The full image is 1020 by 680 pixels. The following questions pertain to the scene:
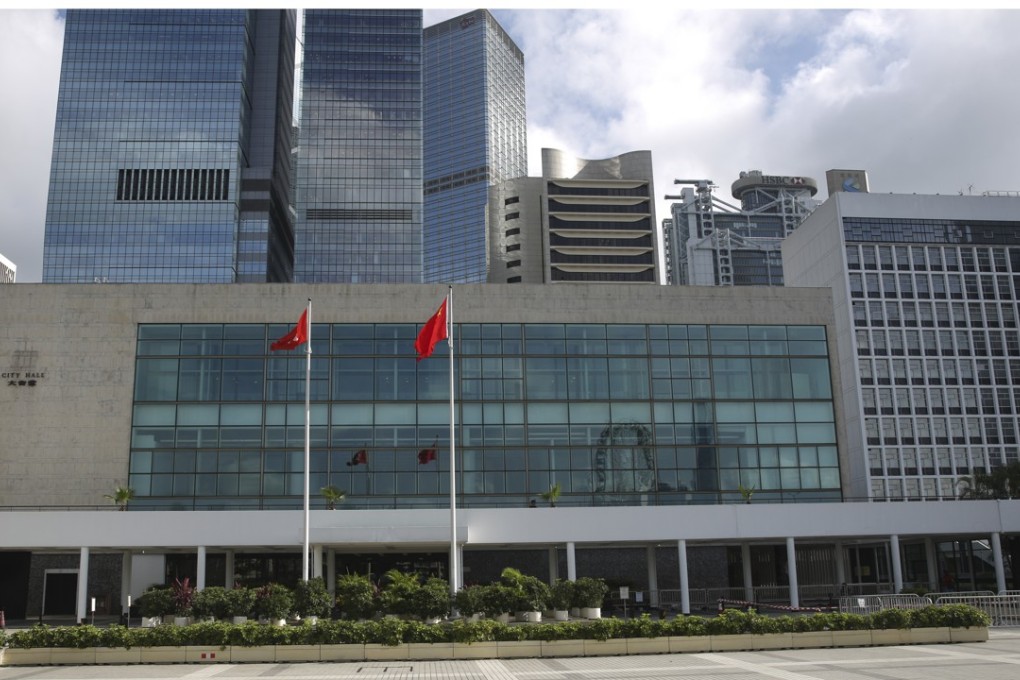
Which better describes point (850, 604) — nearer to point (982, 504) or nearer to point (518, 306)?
point (982, 504)

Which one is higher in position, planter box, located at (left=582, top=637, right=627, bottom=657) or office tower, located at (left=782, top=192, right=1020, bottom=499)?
office tower, located at (left=782, top=192, right=1020, bottom=499)

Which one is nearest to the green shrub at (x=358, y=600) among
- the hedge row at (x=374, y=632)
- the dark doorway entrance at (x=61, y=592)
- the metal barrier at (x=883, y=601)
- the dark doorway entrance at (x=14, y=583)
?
the hedge row at (x=374, y=632)

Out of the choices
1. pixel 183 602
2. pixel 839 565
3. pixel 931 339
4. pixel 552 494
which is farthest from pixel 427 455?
pixel 931 339

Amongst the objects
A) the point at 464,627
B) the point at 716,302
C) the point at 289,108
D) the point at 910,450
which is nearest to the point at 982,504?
the point at 716,302

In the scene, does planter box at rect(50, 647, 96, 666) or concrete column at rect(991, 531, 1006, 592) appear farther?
concrete column at rect(991, 531, 1006, 592)

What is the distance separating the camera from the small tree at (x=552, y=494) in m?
50.4

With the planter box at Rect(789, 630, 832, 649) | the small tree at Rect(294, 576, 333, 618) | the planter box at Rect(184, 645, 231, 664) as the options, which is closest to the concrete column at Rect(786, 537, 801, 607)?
the planter box at Rect(789, 630, 832, 649)

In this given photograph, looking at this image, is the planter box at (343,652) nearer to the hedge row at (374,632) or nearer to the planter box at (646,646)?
the hedge row at (374,632)

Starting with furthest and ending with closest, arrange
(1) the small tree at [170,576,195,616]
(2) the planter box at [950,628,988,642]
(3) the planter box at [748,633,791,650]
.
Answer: (1) the small tree at [170,576,195,616] < (2) the planter box at [950,628,988,642] < (3) the planter box at [748,633,791,650]

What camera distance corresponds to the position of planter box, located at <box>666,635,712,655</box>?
104 feet

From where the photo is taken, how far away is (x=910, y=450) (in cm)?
9038

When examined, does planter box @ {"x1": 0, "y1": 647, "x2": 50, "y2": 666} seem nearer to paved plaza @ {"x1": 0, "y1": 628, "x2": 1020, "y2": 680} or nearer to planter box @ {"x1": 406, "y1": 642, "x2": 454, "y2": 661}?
paved plaza @ {"x1": 0, "y1": 628, "x2": 1020, "y2": 680}

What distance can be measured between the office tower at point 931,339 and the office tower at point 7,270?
410 feet

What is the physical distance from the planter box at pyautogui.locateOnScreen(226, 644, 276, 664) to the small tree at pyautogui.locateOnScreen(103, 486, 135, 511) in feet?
69.0
